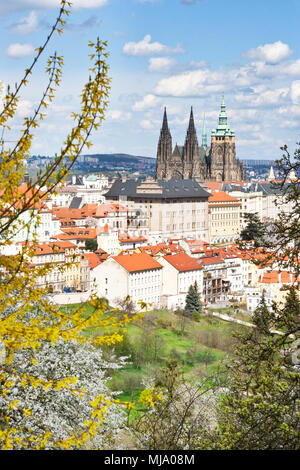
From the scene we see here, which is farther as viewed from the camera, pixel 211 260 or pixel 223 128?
pixel 223 128

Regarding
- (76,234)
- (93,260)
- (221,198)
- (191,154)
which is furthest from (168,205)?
(191,154)

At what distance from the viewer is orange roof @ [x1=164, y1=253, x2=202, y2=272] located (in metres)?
56.3

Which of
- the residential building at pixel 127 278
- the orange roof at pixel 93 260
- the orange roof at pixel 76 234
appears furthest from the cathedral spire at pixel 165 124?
the residential building at pixel 127 278

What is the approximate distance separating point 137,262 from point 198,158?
227 ft

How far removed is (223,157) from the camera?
12306 centimetres

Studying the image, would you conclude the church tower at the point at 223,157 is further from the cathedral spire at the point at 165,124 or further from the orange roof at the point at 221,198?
the orange roof at the point at 221,198

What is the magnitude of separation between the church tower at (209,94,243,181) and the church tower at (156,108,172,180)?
9282 millimetres

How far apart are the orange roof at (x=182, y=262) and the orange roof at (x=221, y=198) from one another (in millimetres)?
38497

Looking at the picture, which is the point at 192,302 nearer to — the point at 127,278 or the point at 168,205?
the point at 127,278

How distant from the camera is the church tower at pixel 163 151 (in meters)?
119

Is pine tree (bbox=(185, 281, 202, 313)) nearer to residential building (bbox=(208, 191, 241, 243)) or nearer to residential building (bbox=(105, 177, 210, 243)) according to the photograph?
residential building (bbox=(105, 177, 210, 243))

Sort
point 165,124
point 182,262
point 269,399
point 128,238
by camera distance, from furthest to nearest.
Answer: point 165,124
point 128,238
point 182,262
point 269,399

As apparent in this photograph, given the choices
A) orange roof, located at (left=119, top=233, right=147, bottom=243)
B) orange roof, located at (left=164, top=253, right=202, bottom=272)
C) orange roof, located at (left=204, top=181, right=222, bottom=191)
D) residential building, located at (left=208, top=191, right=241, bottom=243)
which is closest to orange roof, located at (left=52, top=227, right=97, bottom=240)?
orange roof, located at (left=119, top=233, right=147, bottom=243)
